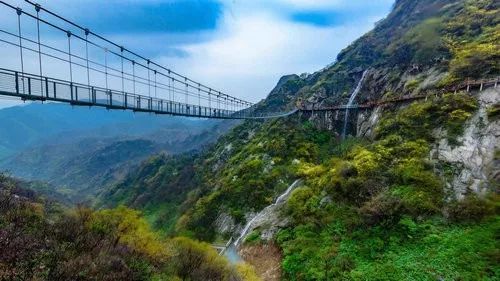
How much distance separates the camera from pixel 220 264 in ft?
81.0

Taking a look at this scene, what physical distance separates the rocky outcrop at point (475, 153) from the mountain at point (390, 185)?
0.07m

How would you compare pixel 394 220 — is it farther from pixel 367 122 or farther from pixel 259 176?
pixel 367 122

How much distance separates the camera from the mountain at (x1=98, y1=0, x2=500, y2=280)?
77.9 ft

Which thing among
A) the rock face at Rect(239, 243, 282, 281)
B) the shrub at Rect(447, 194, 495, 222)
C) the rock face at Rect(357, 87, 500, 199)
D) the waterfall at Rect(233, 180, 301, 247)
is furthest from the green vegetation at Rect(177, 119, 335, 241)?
the shrub at Rect(447, 194, 495, 222)

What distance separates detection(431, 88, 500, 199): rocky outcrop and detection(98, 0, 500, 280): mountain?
7 centimetres

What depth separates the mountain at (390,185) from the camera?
77.9 feet

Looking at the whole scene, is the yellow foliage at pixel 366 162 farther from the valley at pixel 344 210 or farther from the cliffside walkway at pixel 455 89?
the cliffside walkway at pixel 455 89

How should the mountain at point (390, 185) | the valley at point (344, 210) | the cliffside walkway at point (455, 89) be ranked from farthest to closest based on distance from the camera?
the cliffside walkway at point (455, 89)
the mountain at point (390, 185)
the valley at point (344, 210)

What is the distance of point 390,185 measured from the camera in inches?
1165

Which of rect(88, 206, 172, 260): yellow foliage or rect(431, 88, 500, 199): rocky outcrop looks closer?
rect(88, 206, 172, 260): yellow foliage

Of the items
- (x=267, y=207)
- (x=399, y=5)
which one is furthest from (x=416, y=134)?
(x=399, y=5)

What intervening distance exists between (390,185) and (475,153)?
683cm

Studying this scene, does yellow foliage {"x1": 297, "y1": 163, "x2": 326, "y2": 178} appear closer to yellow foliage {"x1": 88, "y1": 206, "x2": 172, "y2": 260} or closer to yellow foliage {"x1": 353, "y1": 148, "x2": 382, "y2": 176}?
yellow foliage {"x1": 353, "y1": 148, "x2": 382, "y2": 176}

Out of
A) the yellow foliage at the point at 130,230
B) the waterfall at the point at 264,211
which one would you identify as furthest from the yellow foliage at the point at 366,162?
the yellow foliage at the point at 130,230
